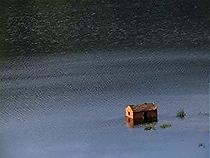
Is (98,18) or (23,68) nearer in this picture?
(23,68)

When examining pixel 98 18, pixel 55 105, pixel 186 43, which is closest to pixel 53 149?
pixel 55 105

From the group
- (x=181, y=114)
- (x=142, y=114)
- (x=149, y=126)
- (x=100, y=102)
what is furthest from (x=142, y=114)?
(x=100, y=102)

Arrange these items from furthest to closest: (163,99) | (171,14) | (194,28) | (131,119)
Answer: (171,14) < (194,28) < (163,99) < (131,119)

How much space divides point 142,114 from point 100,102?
24.4 feet

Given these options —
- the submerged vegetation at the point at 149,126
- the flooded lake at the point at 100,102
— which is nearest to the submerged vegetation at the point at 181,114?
the flooded lake at the point at 100,102

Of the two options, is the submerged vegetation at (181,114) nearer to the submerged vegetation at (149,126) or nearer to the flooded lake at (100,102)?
the flooded lake at (100,102)

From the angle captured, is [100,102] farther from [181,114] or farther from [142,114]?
[181,114]

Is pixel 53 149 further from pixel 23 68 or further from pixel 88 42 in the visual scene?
pixel 88 42

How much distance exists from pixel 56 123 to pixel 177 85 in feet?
44.7

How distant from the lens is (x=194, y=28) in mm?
80812

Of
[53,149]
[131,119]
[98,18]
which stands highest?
[98,18]

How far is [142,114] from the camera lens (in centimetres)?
4775

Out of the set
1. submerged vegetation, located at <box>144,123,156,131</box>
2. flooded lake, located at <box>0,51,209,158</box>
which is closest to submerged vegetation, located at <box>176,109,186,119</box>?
flooded lake, located at <box>0,51,209,158</box>

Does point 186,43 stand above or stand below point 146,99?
above
